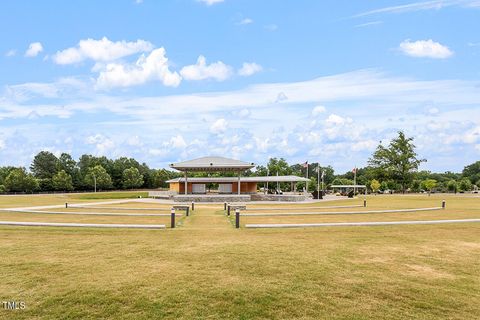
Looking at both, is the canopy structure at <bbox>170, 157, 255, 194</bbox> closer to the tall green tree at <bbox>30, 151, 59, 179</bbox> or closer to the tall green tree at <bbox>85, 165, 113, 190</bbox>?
the tall green tree at <bbox>85, 165, 113, 190</bbox>

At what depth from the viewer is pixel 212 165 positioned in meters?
50.4

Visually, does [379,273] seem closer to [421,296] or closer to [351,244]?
[421,296]

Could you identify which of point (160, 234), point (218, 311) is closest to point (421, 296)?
point (218, 311)

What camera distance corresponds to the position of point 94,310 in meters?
8.15

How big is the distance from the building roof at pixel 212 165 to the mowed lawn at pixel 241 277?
34061 millimetres

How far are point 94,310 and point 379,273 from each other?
23.4 feet

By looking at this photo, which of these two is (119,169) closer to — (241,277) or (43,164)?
(43,164)

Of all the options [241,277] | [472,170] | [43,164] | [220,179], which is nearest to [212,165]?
[220,179]

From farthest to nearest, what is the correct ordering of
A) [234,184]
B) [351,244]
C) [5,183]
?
[5,183] → [234,184] → [351,244]

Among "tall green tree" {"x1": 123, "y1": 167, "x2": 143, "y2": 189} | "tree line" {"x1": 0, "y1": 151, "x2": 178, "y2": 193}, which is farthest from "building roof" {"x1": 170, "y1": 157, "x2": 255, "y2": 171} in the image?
"tall green tree" {"x1": 123, "y1": 167, "x2": 143, "y2": 189}

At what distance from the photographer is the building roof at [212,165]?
50.2m

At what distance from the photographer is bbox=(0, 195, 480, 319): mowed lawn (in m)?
8.10

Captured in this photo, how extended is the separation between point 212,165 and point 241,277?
133ft

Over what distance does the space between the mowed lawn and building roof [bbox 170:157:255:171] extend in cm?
3406
